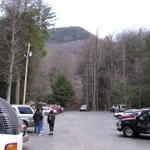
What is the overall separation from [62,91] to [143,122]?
62661 millimetres

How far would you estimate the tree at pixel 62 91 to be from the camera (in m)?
78.5

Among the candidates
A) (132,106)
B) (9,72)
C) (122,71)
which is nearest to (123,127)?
(9,72)

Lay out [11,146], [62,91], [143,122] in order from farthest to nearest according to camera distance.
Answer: [62,91]
[143,122]
[11,146]

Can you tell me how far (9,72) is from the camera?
35.8 metres

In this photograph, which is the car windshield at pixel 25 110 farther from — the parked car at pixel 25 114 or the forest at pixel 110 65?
the forest at pixel 110 65

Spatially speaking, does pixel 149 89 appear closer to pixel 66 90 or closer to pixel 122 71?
pixel 122 71

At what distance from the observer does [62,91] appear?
78.4 meters

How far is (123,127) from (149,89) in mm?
38709

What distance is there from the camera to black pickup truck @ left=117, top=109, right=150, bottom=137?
15961 mm

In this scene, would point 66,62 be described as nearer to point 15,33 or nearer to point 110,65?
point 110,65

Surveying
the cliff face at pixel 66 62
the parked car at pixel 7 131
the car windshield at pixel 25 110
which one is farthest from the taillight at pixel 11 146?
the cliff face at pixel 66 62

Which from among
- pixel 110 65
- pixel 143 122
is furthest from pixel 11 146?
pixel 110 65

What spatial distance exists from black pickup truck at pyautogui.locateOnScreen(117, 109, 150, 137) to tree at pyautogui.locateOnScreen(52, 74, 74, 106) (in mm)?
61253

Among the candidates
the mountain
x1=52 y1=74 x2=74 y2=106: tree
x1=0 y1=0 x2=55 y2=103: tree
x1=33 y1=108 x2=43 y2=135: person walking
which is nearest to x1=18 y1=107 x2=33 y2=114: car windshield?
x1=33 y1=108 x2=43 y2=135: person walking
